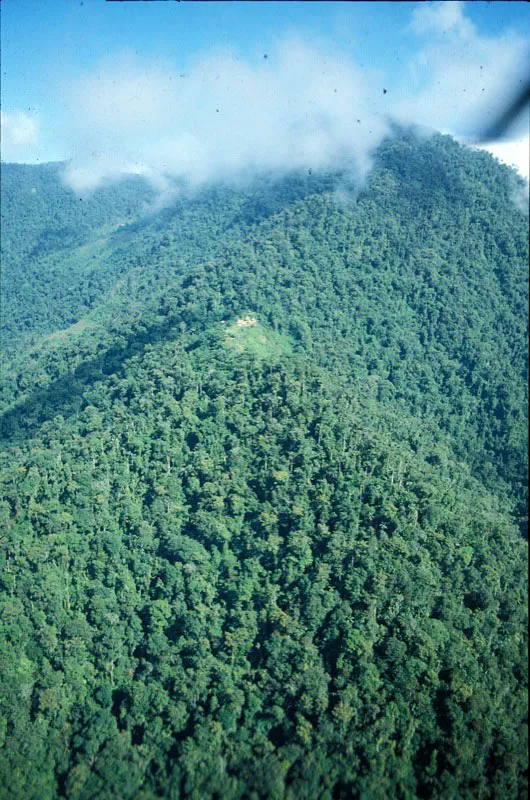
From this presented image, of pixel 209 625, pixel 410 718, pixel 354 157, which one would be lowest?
pixel 410 718

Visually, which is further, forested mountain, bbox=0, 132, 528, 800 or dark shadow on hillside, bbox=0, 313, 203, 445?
dark shadow on hillside, bbox=0, 313, 203, 445

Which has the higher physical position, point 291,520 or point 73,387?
point 73,387

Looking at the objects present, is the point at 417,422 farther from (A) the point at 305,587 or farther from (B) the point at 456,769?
(B) the point at 456,769

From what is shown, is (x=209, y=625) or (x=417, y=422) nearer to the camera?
(x=209, y=625)

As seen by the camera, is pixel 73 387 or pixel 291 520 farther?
pixel 73 387

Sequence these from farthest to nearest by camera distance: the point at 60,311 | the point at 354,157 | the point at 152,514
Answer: the point at 60,311 < the point at 354,157 < the point at 152,514

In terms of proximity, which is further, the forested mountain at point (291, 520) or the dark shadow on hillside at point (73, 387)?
the dark shadow on hillside at point (73, 387)

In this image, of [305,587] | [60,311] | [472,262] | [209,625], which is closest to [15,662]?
[209,625]

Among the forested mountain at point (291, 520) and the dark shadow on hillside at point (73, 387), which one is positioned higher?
the dark shadow on hillside at point (73, 387)
